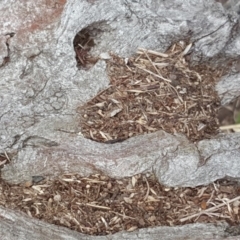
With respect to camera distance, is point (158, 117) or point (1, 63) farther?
point (158, 117)

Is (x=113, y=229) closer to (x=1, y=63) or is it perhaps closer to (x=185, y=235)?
(x=185, y=235)

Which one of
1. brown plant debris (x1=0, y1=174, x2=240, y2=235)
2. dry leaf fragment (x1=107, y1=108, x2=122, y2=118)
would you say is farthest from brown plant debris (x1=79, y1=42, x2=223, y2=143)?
brown plant debris (x1=0, y1=174, x2=240, y2=235)

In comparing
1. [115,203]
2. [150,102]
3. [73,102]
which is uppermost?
[73,102]

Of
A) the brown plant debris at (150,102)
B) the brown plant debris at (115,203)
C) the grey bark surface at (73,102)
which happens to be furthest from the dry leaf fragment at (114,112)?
the brown plant debris at (115,203)

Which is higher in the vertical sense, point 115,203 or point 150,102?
point 150,102

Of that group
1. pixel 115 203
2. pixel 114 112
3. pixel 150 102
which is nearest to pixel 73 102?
pixel 114 112

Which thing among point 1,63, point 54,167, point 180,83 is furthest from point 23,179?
point 180,83

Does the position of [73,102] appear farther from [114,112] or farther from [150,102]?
[150,102]

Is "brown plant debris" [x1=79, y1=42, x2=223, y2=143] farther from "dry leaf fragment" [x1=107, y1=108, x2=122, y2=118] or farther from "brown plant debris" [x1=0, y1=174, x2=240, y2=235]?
"brown plant debris" [x1=0, y1=174, x2=240, y2=235]
